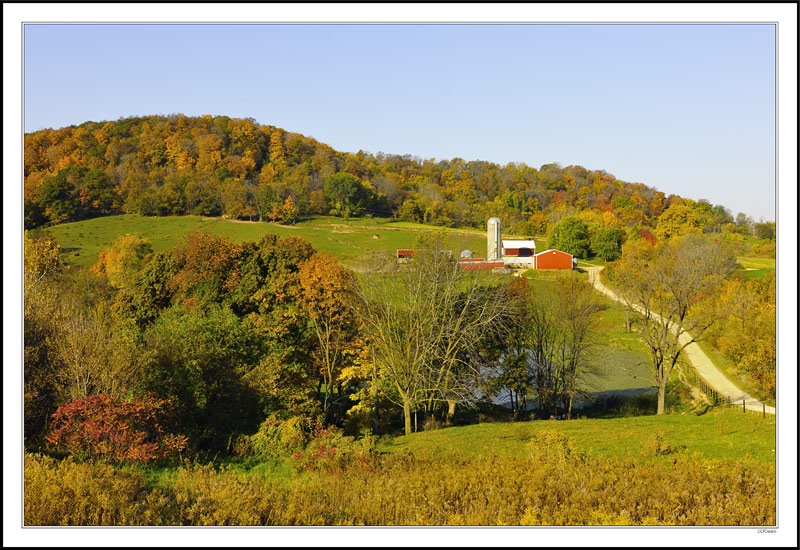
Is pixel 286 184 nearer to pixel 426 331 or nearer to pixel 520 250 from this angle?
pixel 520 250

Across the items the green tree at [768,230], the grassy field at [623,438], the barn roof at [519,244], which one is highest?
the barn roof at [519,244]

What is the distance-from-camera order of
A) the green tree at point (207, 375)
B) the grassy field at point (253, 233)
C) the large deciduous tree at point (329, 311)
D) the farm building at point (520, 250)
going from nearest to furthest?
1. the green tree at point (207, 375)
2. the large deciduous tree at point (329, 311)
3. the grassy field at point (253, 233)
4. the farm building at point (520, 250)

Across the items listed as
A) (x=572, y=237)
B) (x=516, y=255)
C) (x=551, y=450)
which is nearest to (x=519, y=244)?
(x=516, y=255)

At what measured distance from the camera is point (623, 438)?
1462 centimetres

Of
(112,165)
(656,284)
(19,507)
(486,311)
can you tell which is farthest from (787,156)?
(112,165)

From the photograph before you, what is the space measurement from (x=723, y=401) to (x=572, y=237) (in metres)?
47.8

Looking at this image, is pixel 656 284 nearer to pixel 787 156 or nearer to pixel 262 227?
pixel 787 156

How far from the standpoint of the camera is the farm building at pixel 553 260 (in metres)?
65.0

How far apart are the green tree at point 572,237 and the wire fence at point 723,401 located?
42613 mm

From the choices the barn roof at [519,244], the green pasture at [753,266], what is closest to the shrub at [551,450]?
the green pasture at [753,266]

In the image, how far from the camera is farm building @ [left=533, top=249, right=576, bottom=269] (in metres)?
65.0

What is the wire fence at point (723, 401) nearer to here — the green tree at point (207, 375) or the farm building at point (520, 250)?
the green tree at point (207, 375)

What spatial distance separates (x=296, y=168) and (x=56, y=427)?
89782 mm

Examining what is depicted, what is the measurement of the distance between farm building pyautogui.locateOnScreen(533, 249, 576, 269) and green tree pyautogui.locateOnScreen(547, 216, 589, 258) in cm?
678
